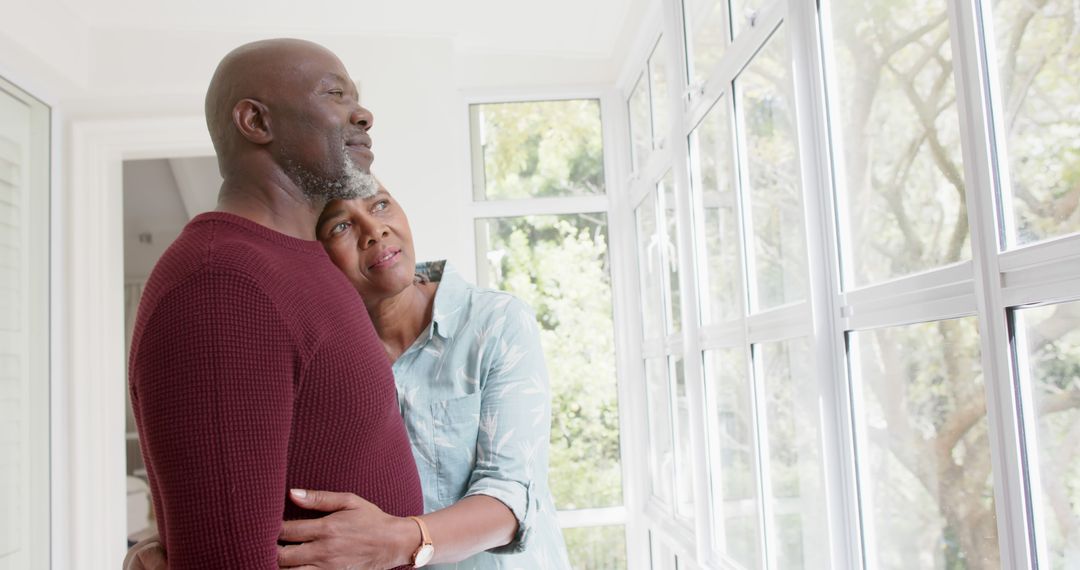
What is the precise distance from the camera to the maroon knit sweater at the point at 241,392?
732 millimetres

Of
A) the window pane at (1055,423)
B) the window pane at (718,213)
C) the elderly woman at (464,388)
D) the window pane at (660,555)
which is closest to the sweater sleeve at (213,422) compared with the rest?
the elderly woman at (464,388)

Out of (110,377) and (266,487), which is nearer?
(266,487)

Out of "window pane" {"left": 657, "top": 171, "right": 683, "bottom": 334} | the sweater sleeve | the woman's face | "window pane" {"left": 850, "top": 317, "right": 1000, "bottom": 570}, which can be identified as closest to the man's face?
the sweater sleeve

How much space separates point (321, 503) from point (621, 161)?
3594 mm

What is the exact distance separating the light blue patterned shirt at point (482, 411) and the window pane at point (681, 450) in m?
2.09

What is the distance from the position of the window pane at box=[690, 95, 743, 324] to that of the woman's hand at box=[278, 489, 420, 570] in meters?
1.55

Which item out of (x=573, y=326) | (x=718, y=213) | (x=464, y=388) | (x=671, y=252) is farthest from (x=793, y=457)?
(x=573, y=326)

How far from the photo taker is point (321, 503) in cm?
85

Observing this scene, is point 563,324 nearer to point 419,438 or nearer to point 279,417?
point 419,438

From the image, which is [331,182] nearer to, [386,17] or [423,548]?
[423,548]

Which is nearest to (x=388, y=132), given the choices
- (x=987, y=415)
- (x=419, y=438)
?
(x=419, y=438)

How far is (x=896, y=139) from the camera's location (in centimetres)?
142

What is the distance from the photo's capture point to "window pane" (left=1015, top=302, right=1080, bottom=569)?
98cm

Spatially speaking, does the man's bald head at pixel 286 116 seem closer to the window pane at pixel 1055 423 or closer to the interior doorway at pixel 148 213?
the window pane at pixel 1055 423
